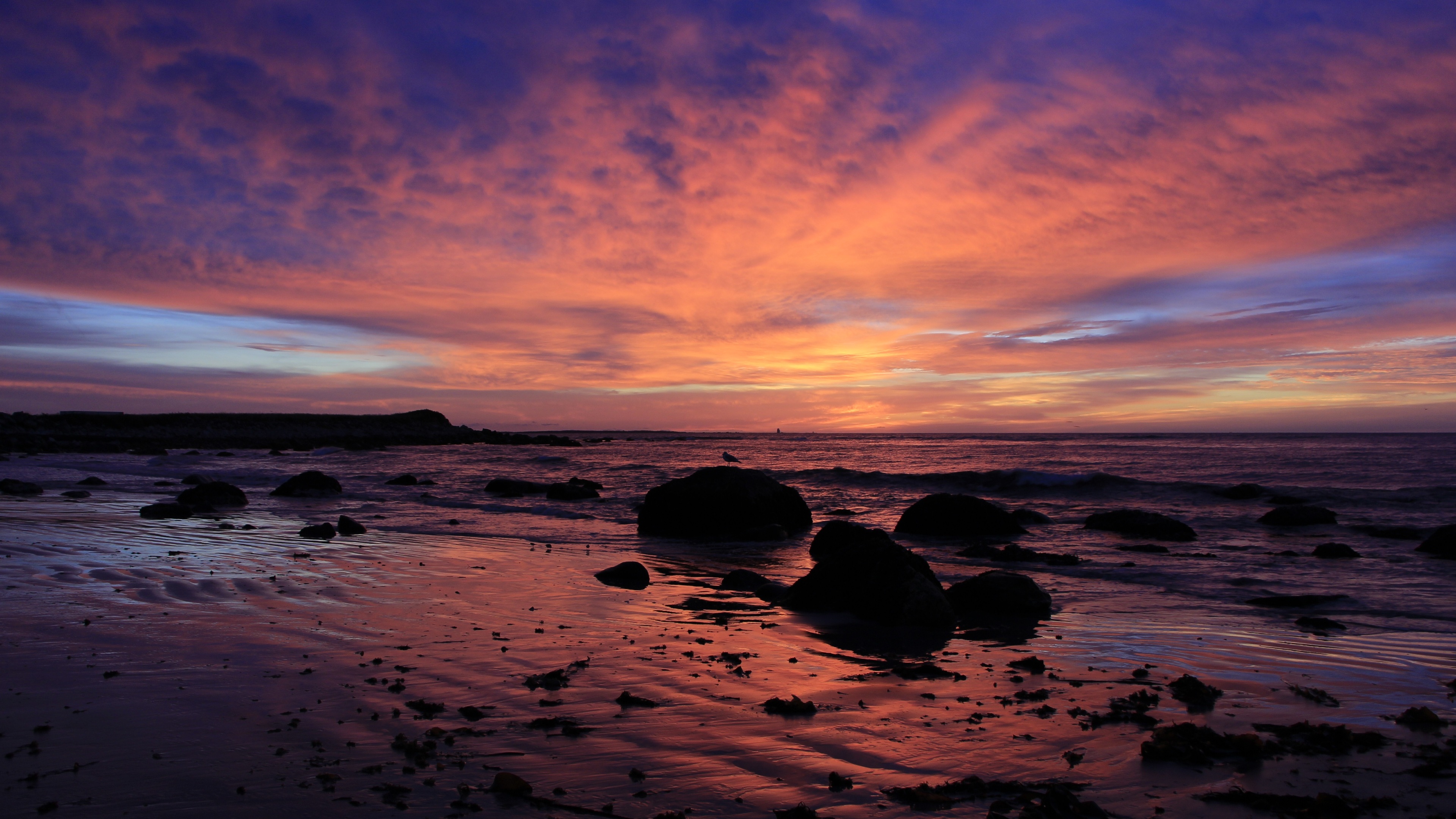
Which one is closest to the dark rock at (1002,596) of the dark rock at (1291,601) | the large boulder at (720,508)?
the dark rock at (1291,601)

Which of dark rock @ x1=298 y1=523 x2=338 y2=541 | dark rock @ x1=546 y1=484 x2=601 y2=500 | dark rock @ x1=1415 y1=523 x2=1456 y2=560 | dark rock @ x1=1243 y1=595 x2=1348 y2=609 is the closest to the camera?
dark rock @ x1=1243 y1=595 x2=1348 y2=609

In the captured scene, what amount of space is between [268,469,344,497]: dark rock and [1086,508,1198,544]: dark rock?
2018 cm

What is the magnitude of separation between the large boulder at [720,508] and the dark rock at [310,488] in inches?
418

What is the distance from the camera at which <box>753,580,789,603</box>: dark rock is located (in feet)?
29.1

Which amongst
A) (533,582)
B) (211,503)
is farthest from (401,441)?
(533,582)

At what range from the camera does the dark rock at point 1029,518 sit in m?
17.8

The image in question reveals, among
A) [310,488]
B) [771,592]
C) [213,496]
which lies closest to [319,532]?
[213,496]

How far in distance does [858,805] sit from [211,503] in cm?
1745

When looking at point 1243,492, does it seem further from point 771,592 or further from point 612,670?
point 612,670

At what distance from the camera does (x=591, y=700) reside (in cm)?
495

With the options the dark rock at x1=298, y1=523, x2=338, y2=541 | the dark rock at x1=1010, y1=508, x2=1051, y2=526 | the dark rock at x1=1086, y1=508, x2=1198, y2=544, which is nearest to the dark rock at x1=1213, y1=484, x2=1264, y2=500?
the dark rock at x1=1086, y1=508, x2=1198, y2=544

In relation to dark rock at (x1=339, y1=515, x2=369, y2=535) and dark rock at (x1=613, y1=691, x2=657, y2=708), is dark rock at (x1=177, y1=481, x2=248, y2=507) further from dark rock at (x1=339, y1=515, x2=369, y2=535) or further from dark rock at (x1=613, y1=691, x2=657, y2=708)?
dark rock at (x1=613, y1=691, x2=657, y2=708)

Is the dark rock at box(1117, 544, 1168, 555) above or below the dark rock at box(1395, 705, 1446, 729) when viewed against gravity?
below

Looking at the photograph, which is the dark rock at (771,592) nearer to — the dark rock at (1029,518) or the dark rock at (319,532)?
the dark rock at (319,532)
